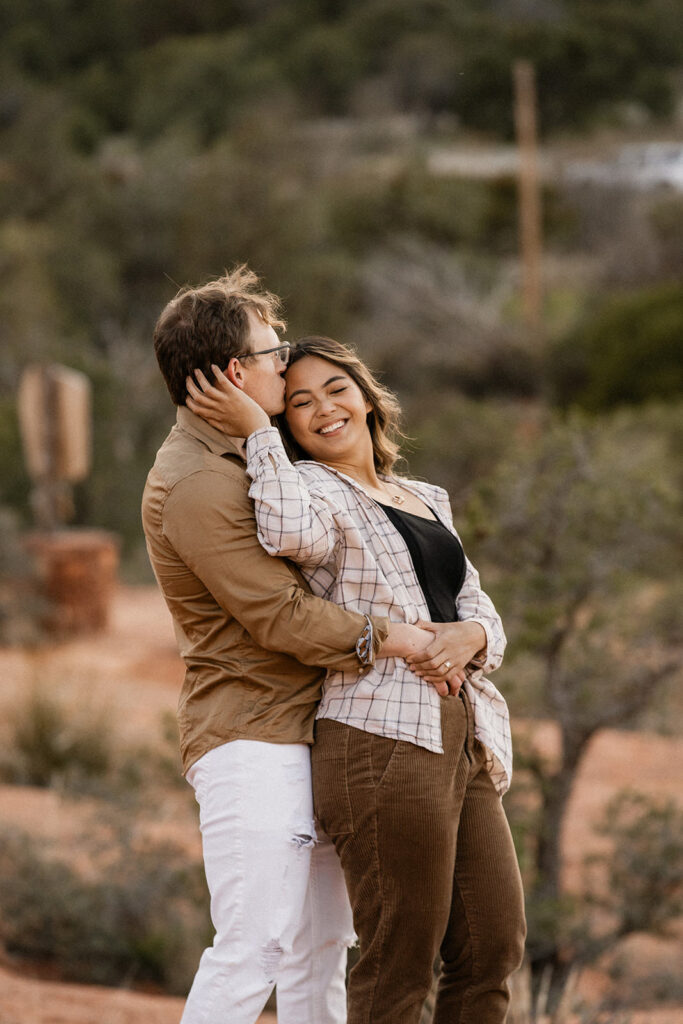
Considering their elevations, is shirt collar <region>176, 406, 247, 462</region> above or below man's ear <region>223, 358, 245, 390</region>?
below

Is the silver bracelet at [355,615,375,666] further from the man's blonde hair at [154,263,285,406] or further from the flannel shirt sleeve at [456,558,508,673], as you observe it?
the man's blonde hair at [154,263,285,406]

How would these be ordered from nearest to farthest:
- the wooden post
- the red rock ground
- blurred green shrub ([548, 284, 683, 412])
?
the red rock ground → blurred green shrub ([548, 284, 683, 412]) → the wooden post

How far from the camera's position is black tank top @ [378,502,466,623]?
8.18ft

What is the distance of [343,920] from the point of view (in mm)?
2566

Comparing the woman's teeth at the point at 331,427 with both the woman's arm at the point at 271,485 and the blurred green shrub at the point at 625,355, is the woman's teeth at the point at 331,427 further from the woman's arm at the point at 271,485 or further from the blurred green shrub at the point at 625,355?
the blurred green shrub at the point at 625,355

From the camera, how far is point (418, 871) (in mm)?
2299

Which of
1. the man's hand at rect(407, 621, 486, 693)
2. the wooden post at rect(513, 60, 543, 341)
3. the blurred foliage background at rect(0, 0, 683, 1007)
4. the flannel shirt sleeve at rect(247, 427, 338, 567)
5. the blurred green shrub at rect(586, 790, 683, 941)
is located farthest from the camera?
the wooden post at rect(513, 60, 543, 341)

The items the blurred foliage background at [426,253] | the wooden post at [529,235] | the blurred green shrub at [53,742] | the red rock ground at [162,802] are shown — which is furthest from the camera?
the wooden post at [529,235]

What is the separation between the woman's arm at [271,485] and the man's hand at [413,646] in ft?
0.66

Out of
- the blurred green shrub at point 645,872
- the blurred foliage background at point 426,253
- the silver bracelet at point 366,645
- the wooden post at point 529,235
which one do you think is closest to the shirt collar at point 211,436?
the silver bracelet at point 366,645

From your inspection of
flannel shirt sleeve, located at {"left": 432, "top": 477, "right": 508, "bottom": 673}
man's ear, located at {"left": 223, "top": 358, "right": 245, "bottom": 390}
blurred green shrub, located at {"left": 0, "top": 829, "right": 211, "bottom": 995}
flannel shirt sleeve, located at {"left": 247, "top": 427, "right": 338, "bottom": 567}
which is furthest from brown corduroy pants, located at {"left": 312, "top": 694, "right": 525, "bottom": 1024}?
blurred green shrub, located at {"left": 0, "top": 829, "right": 211, "bottom": 995}

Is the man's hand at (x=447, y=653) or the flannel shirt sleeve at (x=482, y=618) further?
the flannel shirt sleeve at (x=482, y=618)

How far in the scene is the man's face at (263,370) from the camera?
2447mm

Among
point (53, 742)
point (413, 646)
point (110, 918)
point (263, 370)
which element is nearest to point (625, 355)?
point (53, 742)
